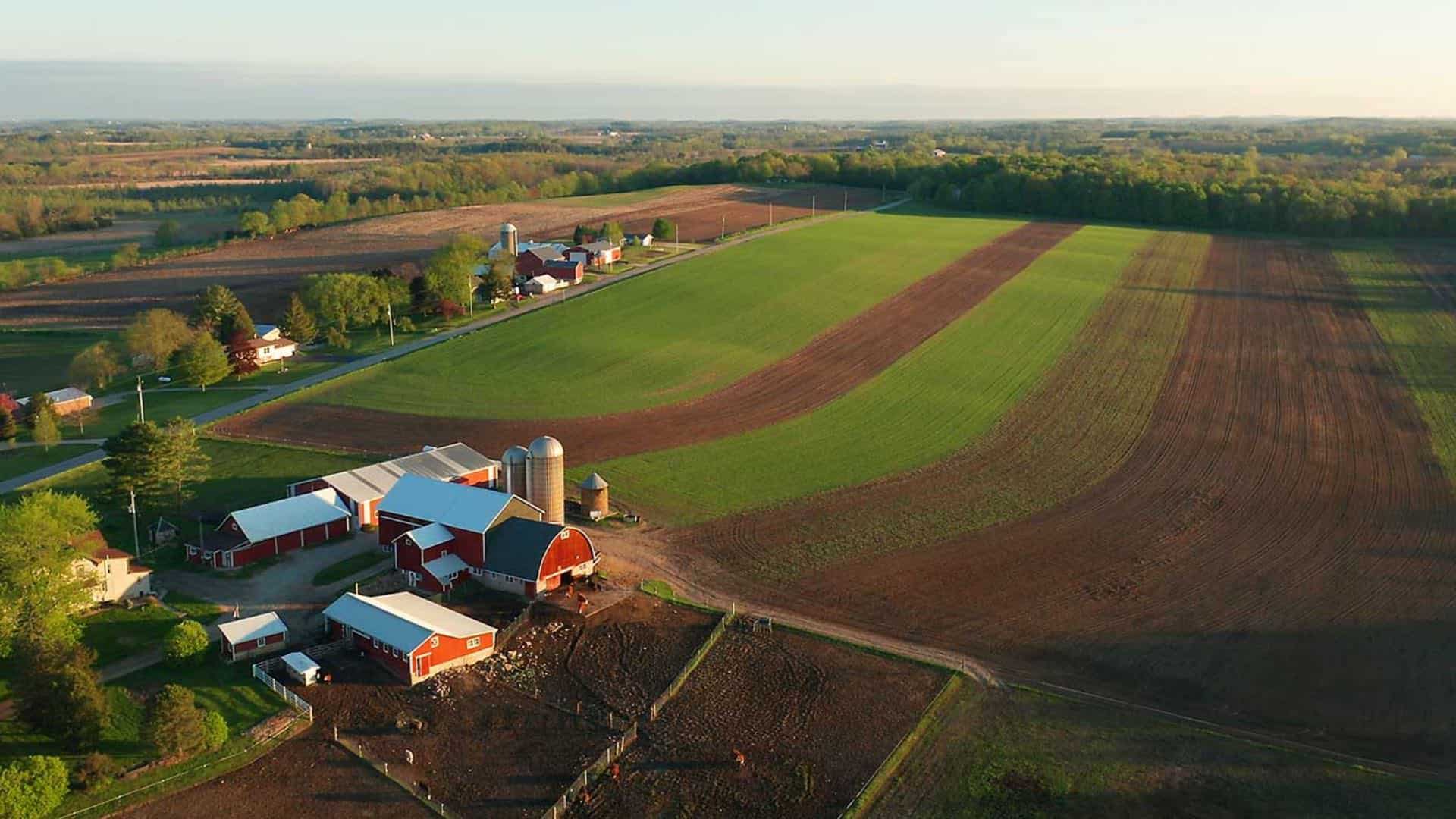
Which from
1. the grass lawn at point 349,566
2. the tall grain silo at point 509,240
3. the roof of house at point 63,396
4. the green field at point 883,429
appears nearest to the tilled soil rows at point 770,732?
the green field at point 883,429

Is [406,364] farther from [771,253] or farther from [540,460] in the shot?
[771,253]

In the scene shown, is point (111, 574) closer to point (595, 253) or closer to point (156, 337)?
point (156, 337)

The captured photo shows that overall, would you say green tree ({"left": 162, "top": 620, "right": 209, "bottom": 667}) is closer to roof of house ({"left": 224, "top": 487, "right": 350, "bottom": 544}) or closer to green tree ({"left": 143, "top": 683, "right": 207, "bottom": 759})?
green tree ({"left": 143, "top": 683, "right": 207, "bottom": 759})

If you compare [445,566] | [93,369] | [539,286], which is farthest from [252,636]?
[539,286]

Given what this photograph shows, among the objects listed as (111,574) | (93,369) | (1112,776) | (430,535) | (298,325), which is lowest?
(1112,776)

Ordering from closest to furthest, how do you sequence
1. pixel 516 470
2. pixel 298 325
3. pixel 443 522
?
pixel 443 522 < pixel 516 470 < pixel 298 325

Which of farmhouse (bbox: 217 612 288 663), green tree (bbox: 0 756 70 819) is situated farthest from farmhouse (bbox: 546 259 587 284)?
green tree (bbox: 0 756 70 819)

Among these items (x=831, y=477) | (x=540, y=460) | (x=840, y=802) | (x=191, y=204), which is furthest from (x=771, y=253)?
(x=191, y=204)
